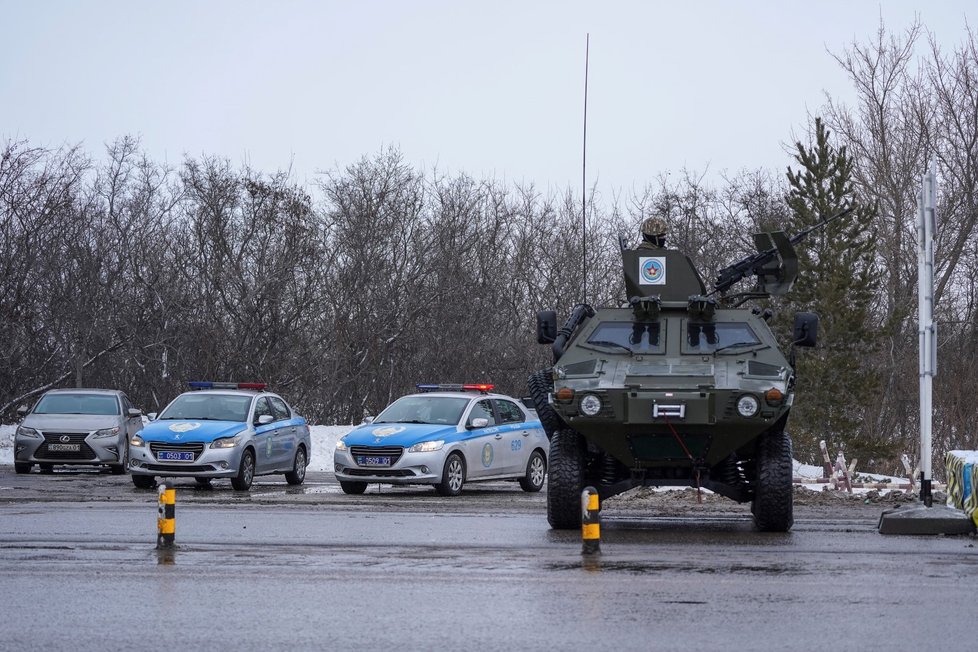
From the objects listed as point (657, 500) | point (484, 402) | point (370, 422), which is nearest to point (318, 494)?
point (370, 422)

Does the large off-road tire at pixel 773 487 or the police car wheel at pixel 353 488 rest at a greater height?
the large off-road tire at pixel 773 487

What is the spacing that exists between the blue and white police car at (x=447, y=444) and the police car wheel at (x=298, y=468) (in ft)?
9.10

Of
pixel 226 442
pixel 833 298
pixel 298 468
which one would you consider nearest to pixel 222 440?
pixel 226 442

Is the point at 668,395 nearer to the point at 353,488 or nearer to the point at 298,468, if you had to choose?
the point at 353,488

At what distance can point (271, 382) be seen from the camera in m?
42.8

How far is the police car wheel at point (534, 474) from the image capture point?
2278 cm

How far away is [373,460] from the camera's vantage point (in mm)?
20359

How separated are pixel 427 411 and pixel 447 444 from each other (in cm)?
125

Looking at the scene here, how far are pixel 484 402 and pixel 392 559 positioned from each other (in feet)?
35.9

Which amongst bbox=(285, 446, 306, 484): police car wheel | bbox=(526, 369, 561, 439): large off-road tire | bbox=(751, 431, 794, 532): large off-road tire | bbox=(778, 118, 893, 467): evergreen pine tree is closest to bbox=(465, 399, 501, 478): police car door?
bbox=(285, 446, 306, 484): police car wheel

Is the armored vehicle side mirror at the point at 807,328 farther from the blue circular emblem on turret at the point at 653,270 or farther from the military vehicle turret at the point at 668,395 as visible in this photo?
the blue circular emblem on turret at the point at 653,270

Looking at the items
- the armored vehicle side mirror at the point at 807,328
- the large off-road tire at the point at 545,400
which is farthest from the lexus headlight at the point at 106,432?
the armored vehicle side mirror at the point at 807,328

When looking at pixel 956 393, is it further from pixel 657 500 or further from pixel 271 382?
pixel 271 382

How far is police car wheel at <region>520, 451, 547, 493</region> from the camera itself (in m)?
22.8
